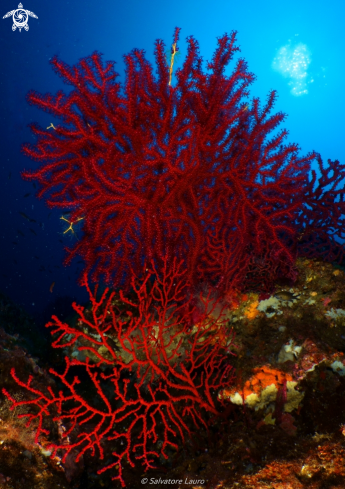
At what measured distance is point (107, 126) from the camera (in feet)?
12.1

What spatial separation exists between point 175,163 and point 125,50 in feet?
276

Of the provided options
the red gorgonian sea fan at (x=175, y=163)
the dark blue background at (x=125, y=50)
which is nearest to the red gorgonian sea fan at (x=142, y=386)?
the red gorgonian sea fan at (x=175, y=163)

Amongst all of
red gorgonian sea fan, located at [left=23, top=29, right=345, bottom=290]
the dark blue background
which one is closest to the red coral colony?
red gorgonian sea fan, located at [left=23, top=29, right=345, bottom=290]

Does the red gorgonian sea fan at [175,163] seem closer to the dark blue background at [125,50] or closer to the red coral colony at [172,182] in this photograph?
the red coral colony at [172,182]

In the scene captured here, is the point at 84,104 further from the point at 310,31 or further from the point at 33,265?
the point at 310,31

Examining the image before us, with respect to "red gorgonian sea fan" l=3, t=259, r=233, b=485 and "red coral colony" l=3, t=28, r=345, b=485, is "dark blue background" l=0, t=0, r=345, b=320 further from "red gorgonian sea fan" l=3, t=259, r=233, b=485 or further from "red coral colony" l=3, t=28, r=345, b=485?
A: "red gorgonian sea fan" l=3, t=259, r=233, b=485

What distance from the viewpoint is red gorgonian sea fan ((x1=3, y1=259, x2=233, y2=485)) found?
238 centimetres

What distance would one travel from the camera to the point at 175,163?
11.0 feet

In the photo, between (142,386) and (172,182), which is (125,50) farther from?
(142,386)

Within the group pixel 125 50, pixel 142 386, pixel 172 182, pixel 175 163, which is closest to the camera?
pixel 175 163

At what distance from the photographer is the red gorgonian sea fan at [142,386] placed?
2.38m

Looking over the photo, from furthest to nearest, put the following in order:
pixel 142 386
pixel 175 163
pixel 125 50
→ pixel 125 50 < pixel 142 386 < pixel 175 163

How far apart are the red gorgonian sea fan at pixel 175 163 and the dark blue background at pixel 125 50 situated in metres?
51.9

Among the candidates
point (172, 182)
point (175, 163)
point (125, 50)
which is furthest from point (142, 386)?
point (125, 50)
